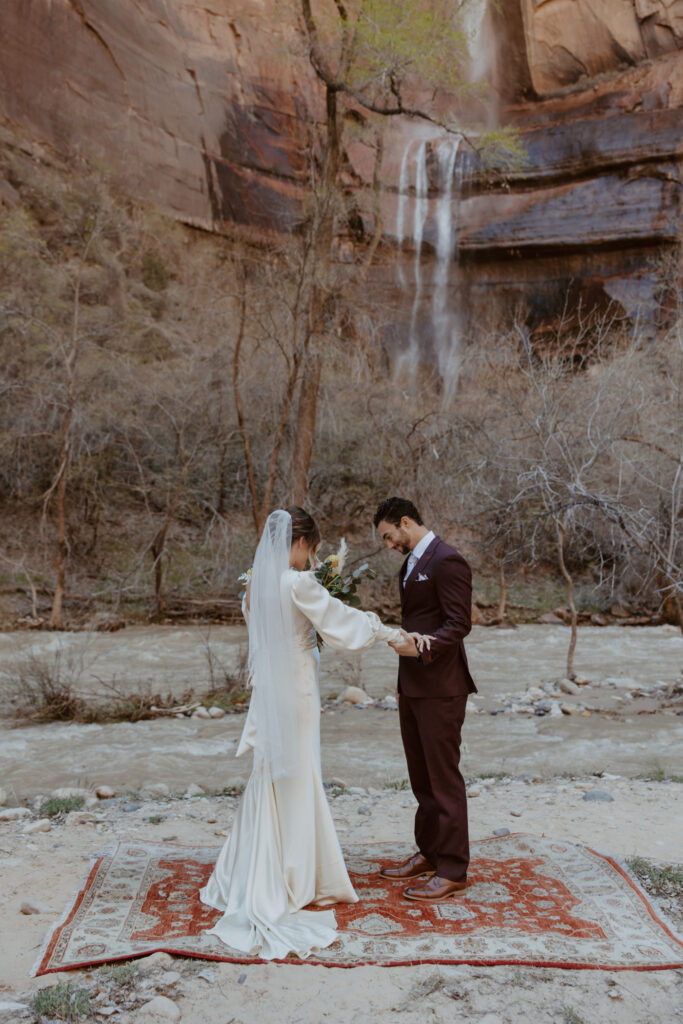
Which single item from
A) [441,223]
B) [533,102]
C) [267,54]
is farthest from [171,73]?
[533,102]

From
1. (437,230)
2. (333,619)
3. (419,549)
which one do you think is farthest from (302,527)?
(437,230)

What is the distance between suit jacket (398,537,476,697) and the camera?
4035 mm

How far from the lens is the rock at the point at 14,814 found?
5.84 meters

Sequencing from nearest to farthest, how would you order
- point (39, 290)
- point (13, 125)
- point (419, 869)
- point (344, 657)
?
1. point (419, 869)
2. point (344, 657)
3. point (39, 290)
4. point (13, 125)

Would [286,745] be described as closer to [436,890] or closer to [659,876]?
[436,890]

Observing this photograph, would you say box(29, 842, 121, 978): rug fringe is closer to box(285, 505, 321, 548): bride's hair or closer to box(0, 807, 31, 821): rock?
box(0, 807, 31, 821): rock

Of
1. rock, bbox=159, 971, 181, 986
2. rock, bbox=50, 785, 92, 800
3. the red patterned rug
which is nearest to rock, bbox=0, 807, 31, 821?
rock, bbox=50, 785, 92, 800

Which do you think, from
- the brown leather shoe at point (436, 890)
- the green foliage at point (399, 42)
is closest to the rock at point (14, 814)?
the brown leather shoe at point (436, 890)

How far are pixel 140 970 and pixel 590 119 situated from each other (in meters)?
31.4

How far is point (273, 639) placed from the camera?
13.1 feet

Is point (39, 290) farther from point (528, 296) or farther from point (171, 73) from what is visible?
point (528, 296)

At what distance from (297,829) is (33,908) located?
1353 millimetres

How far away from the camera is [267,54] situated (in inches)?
1154

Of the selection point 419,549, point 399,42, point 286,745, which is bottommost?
point 286,745
